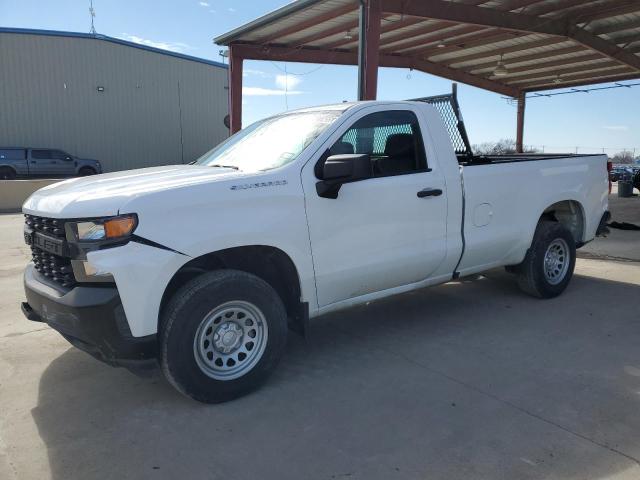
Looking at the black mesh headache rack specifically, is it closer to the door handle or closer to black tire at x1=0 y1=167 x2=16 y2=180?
the door handle

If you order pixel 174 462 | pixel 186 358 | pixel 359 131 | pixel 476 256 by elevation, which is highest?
pixel 359 131

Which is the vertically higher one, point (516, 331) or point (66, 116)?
point (66, 116)

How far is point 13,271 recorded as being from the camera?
25.2ft

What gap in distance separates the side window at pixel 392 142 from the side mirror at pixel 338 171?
0.62m

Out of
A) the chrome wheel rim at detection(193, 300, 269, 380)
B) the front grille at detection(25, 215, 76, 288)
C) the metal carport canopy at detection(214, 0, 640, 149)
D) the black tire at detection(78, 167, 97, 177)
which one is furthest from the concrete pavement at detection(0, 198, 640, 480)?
the black tire at detection(78, 167, 97, 177)

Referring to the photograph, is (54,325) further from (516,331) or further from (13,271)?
(13,271)

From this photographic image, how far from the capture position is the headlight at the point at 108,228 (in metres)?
3.15

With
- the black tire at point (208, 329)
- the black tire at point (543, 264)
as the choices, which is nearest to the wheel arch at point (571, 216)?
the black tire at point (543, 264)

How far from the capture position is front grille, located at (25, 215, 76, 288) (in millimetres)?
3363

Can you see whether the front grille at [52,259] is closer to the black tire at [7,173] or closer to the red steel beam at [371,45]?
the red steel beam at [371,45]

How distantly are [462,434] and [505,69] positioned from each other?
20253mm

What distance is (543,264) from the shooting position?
5.78 metres

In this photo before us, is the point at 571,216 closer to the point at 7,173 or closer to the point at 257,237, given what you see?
the point at 257,237

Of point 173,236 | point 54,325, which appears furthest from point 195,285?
point 54,325
